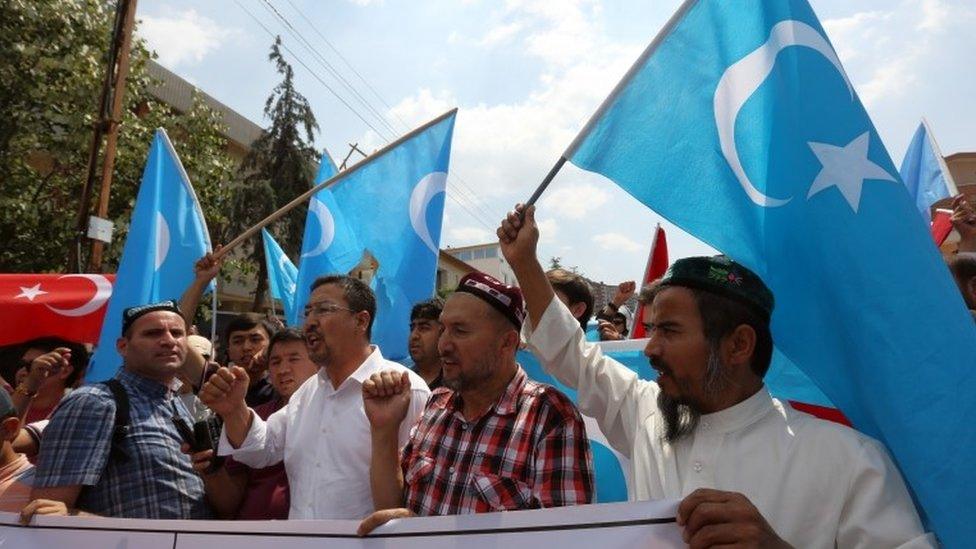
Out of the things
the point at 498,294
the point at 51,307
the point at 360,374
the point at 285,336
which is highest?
the point at 51,307

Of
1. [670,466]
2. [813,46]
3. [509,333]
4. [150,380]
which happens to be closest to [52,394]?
[150,380]

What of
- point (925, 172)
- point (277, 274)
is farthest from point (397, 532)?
point (277, 274)

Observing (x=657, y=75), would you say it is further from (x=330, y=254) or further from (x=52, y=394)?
(x=52, y=394)

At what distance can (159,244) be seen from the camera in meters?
5.11

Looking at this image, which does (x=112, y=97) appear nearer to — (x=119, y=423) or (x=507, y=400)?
(x=119, y=423)

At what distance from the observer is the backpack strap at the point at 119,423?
8.44 ft

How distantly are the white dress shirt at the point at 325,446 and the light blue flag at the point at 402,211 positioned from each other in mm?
1850

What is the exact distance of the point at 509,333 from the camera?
2.43 metres

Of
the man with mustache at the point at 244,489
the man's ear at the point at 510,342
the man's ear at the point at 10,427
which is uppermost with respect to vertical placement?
the man's ear at the point at 510,342

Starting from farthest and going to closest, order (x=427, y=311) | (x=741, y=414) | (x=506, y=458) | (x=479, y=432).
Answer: (x=427, y=311) → (x=479, y=432) → (x=506, y=458) → (x=741, y=414)

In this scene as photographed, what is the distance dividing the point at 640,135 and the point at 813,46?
21.4 inches

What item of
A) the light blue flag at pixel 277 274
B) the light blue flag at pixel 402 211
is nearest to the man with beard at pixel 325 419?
the light blue flag at pixel 402 211

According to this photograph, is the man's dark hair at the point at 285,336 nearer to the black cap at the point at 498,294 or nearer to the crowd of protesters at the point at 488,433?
the crowd of protesters at the point at 488,433

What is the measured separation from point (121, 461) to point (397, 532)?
1212 mm
